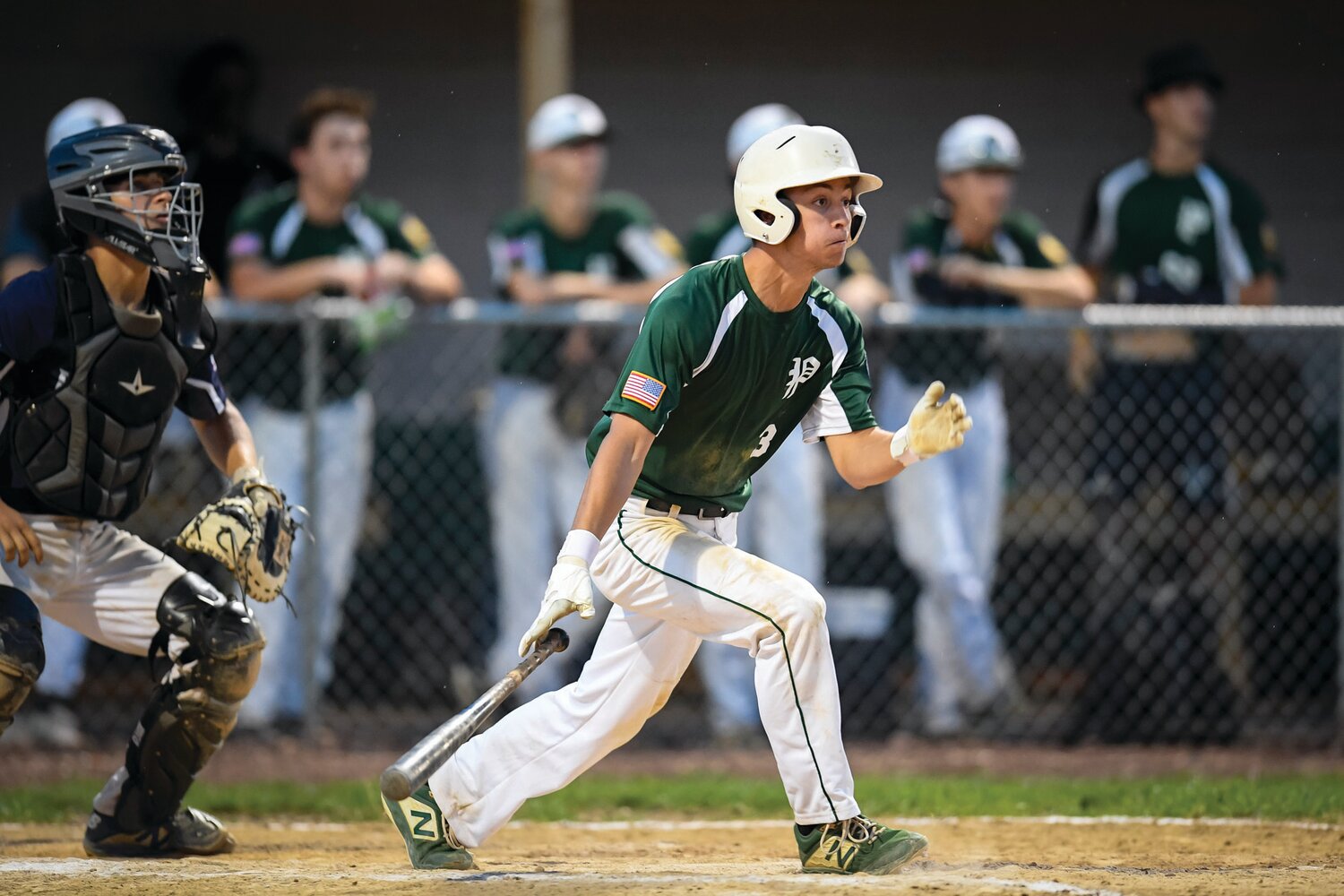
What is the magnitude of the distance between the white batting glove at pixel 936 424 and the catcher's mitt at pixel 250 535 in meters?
1.93

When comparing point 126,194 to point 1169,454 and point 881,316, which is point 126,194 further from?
point 1169,454

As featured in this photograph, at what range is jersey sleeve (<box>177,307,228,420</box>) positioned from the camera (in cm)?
540

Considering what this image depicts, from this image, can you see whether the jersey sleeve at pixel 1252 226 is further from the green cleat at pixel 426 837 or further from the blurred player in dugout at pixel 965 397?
the green cleat at pixel 426 837

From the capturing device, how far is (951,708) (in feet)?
25.7

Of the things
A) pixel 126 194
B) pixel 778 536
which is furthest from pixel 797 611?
pixel 778 536

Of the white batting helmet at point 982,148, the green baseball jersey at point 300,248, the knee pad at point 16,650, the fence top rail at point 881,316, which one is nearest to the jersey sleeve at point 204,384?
the knee pad at point 16,650

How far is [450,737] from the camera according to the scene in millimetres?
4426

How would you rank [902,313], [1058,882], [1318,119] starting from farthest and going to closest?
[1318,119]
[902,313]
[1058,882]

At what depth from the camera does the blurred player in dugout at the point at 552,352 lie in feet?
25.4

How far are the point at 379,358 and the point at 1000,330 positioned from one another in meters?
3.73

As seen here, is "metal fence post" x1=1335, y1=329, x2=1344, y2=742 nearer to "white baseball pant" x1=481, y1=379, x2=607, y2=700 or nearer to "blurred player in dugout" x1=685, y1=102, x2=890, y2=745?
"blurred player in dugout" x1=685, y1=102, x2=890, y2=745

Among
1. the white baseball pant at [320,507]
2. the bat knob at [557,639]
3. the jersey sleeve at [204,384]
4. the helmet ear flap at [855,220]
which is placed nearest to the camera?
the bat knob at [557,639]

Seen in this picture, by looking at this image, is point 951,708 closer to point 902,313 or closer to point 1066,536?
point 1066,536

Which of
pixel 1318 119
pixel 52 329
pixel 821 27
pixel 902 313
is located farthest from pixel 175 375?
pixel 1318 119
